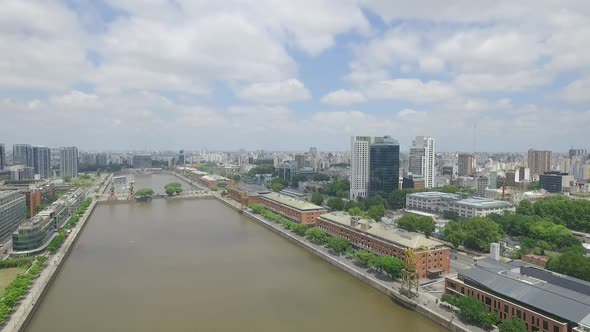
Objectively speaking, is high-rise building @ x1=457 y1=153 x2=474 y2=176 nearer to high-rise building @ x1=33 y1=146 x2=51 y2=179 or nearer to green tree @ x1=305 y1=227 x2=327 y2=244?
green tree @ x1=305 y1=227 x2=327 y2=244

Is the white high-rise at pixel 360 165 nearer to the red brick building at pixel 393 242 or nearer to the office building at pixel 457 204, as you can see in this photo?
the office building at pixel 457 204

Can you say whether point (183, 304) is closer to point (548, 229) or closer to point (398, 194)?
point (548, 229)

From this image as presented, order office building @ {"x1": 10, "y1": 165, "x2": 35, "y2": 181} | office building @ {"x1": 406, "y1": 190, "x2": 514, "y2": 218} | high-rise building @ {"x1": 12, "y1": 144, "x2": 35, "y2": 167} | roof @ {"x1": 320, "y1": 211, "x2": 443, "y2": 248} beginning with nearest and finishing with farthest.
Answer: roof @ {"x1": 320, "y1": 211, "x2": 443, "y2": 248}, office building @ {"x1": 406, "y1": 190, "x2": 514, "y2": 218}, office building @ {"x1": 10, "y1": 165, "x2": 35, "y2": 181}, high-rise building @ {"x1": 12, "y1": 144, "x2": 35, "y2": 167}

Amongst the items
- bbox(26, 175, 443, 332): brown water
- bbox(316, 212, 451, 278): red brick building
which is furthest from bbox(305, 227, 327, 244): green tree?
bbox(316, 212, 451, 278): red brick building

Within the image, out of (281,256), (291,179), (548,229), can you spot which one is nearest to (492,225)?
(548,229)

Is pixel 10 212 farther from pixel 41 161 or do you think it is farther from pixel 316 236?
pixel 41 161
